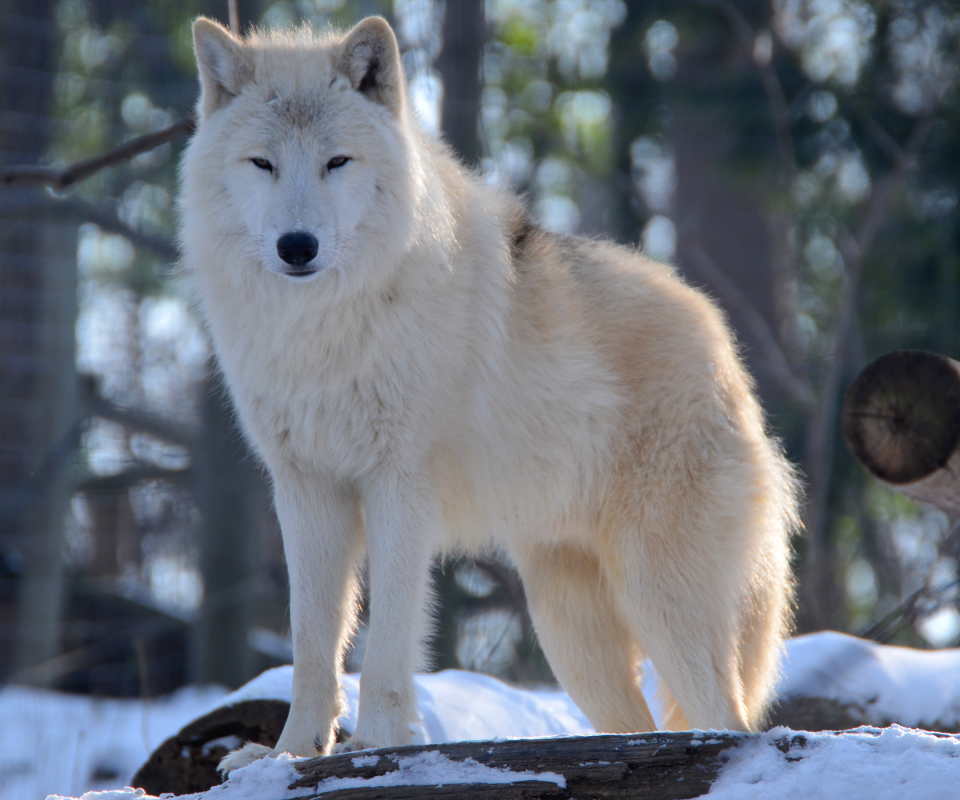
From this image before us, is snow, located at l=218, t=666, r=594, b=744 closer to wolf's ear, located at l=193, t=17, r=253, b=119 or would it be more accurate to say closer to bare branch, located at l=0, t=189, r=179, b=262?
wolf's ear, located at l=193, t=17, r=253, b=119

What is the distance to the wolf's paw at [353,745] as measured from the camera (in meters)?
2.56

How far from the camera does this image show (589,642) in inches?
138

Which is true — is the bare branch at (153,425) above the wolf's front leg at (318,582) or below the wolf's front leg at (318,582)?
below

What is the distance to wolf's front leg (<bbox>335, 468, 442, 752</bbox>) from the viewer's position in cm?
267

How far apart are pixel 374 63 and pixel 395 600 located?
68.3 inches

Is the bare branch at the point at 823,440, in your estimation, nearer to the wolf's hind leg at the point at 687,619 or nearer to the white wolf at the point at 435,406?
the white wolf at the point at 435,406

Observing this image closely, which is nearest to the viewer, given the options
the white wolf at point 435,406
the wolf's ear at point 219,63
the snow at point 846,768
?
the snow at point 846,768

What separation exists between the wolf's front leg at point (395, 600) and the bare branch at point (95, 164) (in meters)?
1.44

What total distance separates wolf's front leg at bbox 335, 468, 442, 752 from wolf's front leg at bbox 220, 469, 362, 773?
5.5 inches

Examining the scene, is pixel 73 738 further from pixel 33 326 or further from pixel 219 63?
pixel 219 63

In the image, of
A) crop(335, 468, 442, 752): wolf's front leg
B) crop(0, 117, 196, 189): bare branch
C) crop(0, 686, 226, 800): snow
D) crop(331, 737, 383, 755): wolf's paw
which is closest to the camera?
crop(331, 737, 383, 755): wolf's paw

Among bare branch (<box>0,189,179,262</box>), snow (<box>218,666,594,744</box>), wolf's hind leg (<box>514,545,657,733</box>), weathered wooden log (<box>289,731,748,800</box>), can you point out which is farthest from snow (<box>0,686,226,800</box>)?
bare branch (<box>0,189,179,262</box>)

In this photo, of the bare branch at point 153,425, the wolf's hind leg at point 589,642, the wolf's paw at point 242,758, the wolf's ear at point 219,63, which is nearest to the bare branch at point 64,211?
the bare branch at point 153,425

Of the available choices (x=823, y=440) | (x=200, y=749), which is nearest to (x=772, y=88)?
(x=823, y=440)
